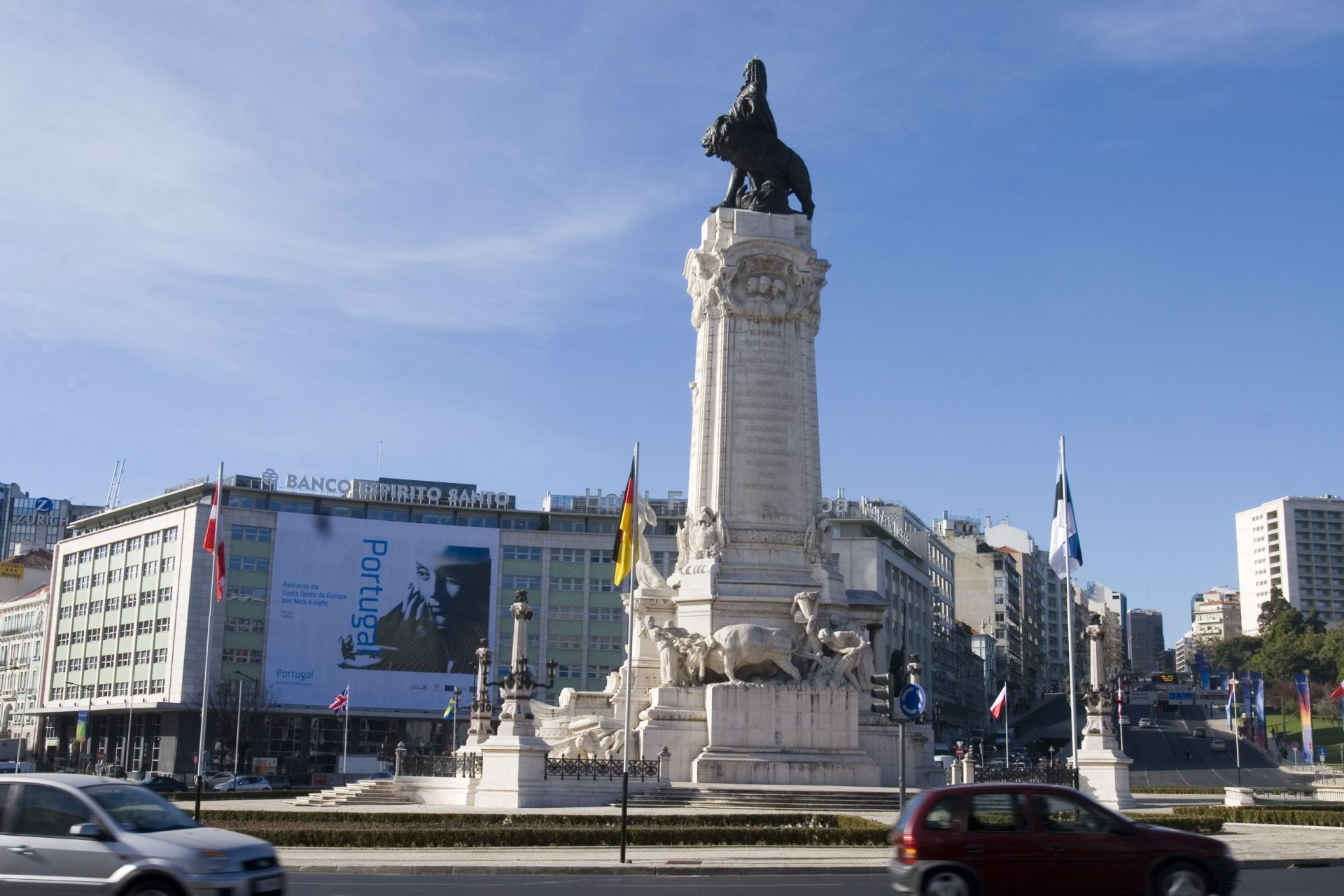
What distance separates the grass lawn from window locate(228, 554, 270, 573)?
6691 cm

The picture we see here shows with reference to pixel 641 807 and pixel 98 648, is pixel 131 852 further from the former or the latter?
pixel 98 648

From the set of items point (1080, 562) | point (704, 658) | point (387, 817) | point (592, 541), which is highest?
point (592, 541)

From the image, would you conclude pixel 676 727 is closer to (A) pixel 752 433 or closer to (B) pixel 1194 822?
(A) pixel 752 433

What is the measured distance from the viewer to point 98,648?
10150 cm

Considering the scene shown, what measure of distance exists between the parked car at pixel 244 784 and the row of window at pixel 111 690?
34.1 metres

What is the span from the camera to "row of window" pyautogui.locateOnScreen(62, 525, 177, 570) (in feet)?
318

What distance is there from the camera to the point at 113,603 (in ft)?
333

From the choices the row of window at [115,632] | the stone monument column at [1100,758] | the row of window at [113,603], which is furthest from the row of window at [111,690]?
the stone monument column at [1100,758]

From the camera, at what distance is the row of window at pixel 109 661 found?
9431 centimetres

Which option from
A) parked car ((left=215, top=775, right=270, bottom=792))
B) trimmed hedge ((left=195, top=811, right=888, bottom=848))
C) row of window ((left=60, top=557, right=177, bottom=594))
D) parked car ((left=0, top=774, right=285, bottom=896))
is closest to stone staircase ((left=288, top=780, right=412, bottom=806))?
trimmed hedge ((left=195, top=811, right=888, bottom=848))

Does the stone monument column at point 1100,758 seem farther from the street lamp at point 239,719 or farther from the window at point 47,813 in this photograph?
the street lamp at point 239,719

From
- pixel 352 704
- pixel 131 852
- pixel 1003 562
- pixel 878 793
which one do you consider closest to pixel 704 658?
pixel 878 793

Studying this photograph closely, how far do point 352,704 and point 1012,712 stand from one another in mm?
84188

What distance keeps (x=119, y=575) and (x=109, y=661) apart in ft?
19.7
